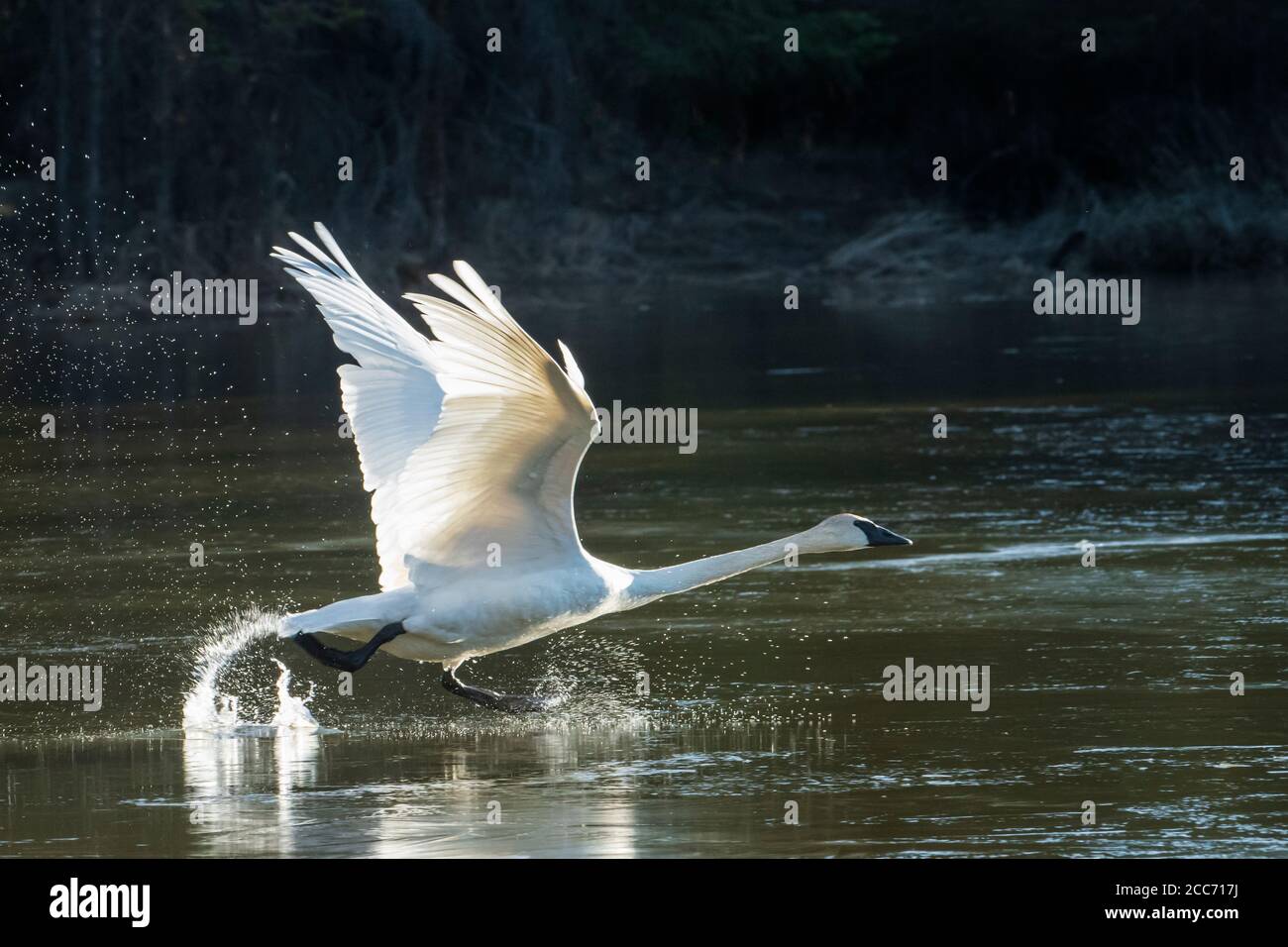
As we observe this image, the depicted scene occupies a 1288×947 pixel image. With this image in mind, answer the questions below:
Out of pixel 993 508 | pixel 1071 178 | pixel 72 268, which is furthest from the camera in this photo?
pixel 1071 178

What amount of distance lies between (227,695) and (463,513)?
63.5 inches

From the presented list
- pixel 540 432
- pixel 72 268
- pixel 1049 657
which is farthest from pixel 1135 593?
pixel 72 268

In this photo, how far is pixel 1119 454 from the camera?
1695 cm

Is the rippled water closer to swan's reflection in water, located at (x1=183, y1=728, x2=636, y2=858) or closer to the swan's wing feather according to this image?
swan's reflection in water, located at (x1=183, y1=728, x2=636, y2=858)

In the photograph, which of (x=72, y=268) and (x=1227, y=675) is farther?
(x=72, y=268)

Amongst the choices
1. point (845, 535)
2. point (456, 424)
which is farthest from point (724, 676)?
point (456, 424)

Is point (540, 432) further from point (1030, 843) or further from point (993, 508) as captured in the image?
point (993, 508)

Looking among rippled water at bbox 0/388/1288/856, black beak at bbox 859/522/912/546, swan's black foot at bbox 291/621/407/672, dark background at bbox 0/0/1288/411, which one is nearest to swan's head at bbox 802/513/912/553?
black beak at bbox 859/522/912/546

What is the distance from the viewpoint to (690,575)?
9344mm

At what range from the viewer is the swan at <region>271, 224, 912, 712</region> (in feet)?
27.8

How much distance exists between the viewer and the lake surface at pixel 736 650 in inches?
310

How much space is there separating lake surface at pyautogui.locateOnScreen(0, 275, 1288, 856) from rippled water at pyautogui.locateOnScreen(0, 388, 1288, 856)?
0.03m
